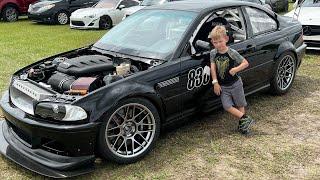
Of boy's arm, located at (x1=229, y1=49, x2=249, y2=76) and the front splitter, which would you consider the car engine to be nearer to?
the front splitter

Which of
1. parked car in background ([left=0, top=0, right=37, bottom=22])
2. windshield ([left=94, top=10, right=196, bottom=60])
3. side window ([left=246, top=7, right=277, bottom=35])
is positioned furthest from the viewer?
parked car in background ([left=0, top=0, right=37, bottom=22])

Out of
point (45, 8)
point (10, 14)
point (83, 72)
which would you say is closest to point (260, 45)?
point (83, 72)

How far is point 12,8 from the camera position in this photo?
19.0 metres

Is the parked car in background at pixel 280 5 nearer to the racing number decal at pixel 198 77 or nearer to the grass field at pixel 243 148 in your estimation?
the grass field at pixel 243 148

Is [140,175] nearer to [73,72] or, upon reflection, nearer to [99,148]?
[99,148]

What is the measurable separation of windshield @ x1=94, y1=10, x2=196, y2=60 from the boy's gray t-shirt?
46cm

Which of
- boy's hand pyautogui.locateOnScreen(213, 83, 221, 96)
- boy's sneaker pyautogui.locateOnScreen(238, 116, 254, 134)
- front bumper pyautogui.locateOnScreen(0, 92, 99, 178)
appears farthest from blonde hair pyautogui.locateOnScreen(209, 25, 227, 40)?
front bumper pyautogui.locateOnScreen(0, 92, 99, 178)

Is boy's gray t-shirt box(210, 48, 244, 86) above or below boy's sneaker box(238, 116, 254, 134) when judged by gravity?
above

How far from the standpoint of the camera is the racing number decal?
4746 millimetres

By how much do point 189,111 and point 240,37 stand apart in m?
1.37

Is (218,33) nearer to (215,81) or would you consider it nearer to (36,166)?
(215,81)

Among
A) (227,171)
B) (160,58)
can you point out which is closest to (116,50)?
(160,58)

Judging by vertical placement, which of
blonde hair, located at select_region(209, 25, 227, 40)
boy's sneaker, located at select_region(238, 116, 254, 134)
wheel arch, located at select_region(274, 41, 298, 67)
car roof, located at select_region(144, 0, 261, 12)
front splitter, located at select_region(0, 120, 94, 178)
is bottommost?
front splitter, located at select_region(0, 120, 94, 178)

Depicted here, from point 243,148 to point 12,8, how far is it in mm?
16853
